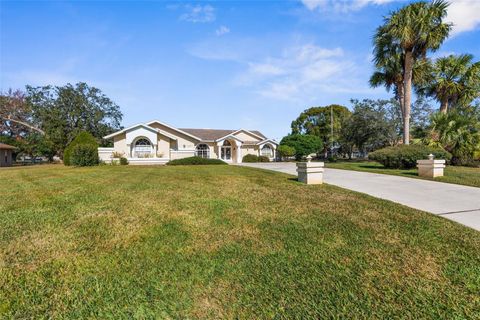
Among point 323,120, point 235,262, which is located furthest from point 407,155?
point 323,120

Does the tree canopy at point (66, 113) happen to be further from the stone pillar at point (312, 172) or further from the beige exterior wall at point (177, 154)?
the stone pillar at point (312, 172)

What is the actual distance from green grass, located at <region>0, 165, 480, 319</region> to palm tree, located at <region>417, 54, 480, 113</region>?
22754mm

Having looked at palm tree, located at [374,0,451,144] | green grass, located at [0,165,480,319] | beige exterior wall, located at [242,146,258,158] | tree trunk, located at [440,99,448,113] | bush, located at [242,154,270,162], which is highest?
palm tree, located at [374,0,451,144]

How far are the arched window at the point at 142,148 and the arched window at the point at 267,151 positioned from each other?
15.2 m

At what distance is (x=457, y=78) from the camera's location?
70.2 ft

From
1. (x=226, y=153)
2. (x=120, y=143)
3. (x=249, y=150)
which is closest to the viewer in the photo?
(x=120, y=143)

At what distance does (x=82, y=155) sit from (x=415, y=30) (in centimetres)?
2600

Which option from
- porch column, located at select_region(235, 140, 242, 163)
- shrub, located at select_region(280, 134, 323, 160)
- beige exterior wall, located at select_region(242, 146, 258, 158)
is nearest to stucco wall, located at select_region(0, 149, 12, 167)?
porch column, located at select_region(235, 140, 242, 163)

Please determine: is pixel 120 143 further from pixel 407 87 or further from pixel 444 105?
pixel 444 105

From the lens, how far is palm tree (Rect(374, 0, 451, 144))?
58.4ft

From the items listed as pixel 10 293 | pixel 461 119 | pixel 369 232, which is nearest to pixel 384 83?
pixel 461 119

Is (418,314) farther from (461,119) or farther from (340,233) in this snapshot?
(461,119)

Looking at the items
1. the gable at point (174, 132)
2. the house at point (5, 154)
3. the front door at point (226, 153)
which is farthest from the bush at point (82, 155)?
the house at point (5, 154)

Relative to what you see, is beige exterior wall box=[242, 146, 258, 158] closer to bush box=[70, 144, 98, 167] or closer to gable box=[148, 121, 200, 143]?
gable box=[148, 121, 200, 143]
